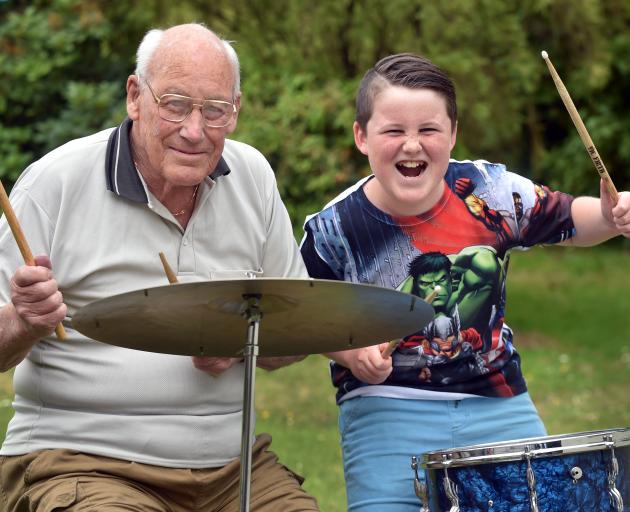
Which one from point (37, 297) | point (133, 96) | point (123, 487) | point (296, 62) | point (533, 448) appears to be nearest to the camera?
point (37, 297)

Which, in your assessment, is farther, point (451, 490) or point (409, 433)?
point (409, 433)

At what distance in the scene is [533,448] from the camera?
307 centimetres

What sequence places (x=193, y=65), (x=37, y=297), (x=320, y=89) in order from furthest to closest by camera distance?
(x=320, y=89), (x=193, y=65), (x=37, y=297)

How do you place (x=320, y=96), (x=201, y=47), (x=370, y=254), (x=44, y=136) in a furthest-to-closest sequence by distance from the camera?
(x=44, y=136) → (x=320, y=96) → (x=370, y=254) → (x=201, y=47)

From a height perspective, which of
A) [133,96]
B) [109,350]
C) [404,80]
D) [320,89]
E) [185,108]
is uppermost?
[320,89]

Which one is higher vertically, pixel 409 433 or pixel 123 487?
pixel 409 433

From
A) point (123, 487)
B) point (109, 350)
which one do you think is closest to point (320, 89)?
point (109, 350)

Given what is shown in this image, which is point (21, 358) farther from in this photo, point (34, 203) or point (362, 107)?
point (362, 107)

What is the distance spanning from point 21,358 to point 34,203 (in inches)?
16.4

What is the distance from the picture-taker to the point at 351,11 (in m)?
9.43

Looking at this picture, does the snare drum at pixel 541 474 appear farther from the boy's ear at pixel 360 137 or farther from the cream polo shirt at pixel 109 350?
the boy's ear at pixel 360 137

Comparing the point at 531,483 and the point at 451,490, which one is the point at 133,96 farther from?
the point at 531,483

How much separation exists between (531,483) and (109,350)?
44.1 inches

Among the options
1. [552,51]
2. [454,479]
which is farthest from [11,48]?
[454,479]
